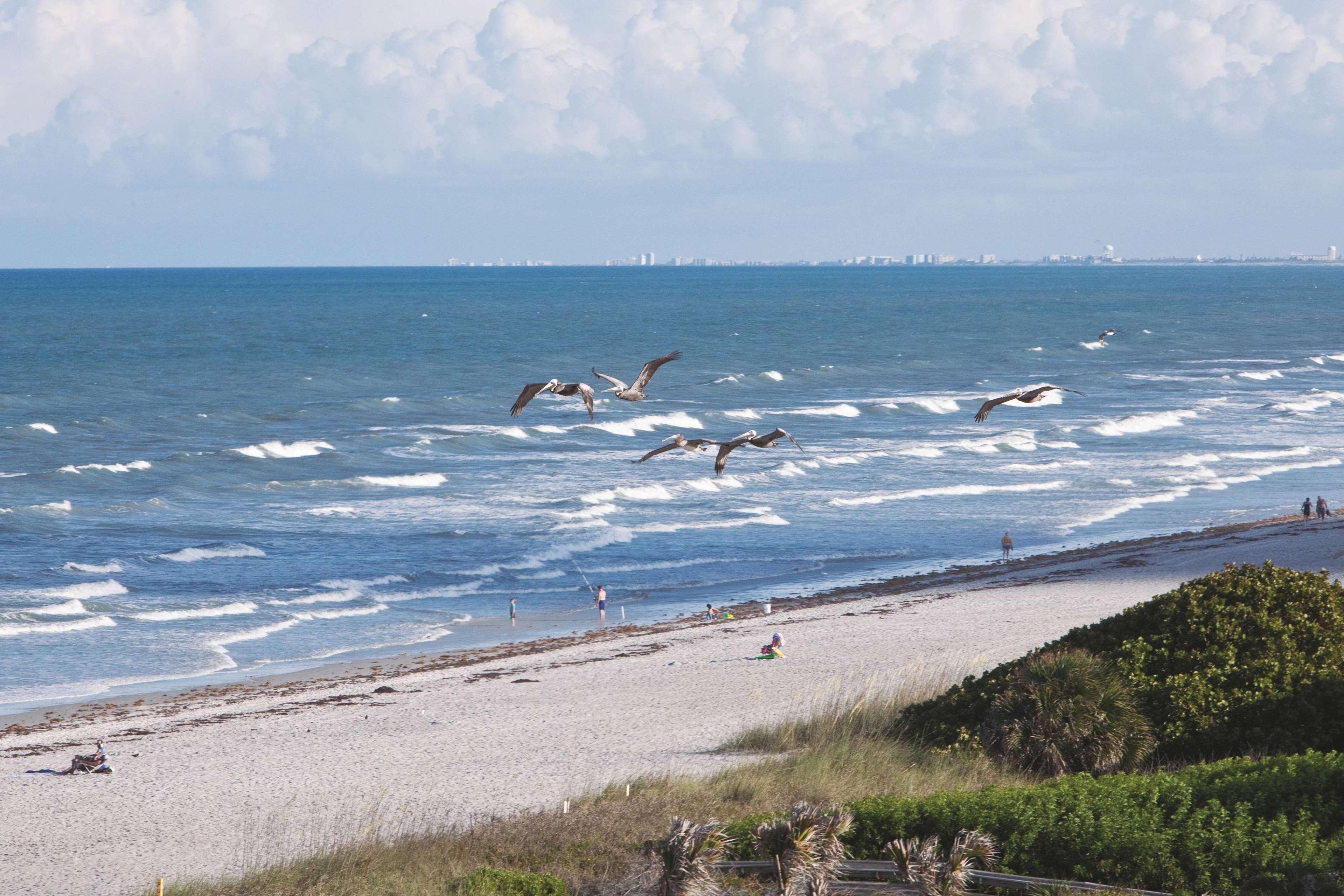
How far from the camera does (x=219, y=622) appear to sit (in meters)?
30.7

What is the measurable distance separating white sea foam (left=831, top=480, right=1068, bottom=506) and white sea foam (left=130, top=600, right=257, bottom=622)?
2051 cm

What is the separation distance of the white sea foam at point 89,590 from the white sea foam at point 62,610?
1.61 ft

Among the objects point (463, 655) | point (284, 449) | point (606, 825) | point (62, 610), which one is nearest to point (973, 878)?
point (606, 825)

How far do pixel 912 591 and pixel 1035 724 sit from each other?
20.5 m

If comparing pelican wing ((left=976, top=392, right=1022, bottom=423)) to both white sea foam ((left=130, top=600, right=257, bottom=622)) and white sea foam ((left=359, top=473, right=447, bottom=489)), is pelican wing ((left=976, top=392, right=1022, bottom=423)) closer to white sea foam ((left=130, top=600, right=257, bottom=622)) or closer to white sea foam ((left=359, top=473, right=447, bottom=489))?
white sea foam ((left=130, top=600, right=257, bottom=622))

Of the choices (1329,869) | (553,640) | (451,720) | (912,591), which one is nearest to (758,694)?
(451,720)

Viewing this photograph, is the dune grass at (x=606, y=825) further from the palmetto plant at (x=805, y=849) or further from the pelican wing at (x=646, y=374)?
the pelican wing at (x=646, y=374)

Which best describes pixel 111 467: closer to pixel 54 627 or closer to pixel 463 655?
pixel 54 627

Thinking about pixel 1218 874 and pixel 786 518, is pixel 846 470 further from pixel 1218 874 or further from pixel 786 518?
pixel 1218 874

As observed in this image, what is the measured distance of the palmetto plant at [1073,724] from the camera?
40.0 ft

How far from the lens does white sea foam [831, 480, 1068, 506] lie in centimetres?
4594

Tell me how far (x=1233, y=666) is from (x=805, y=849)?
242 inches

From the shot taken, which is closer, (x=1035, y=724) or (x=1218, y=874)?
(x=1218, y=874)

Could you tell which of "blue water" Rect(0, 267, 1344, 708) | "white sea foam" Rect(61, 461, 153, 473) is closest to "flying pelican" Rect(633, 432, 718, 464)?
"blue water" Rect(0, 267, 1344, 708)
